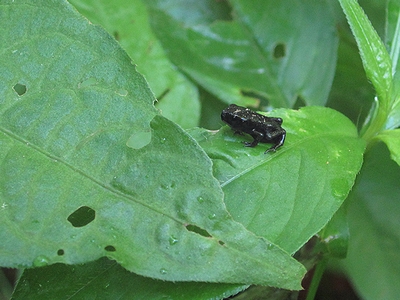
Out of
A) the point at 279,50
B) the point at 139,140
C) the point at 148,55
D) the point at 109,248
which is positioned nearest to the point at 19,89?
the point at 139,140

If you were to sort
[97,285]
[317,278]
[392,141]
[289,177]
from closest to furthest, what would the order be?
[97,285] → [289,177] → [392,141] → [317,278]

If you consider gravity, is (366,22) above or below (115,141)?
above

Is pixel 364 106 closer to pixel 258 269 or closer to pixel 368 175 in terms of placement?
pixel 368 175

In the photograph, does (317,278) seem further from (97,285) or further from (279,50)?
(279,50)

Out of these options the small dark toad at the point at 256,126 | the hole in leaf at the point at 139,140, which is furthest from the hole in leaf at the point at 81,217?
the small dark toad at the point at 256,126

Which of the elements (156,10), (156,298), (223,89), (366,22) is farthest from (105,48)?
(156,10)

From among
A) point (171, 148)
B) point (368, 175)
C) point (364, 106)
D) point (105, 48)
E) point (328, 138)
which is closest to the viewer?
point (171, 148)

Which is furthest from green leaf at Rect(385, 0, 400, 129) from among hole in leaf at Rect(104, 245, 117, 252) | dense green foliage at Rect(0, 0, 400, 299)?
hole in leaf at Rect(104, 245, 117, 252)
